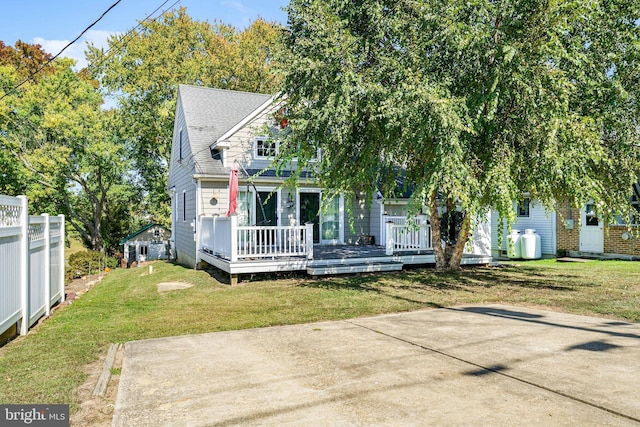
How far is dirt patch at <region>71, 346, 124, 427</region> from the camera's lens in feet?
11.4

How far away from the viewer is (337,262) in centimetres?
1230

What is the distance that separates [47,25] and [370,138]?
9852mm

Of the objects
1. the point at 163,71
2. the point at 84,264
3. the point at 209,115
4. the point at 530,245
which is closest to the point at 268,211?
the point at 209,115

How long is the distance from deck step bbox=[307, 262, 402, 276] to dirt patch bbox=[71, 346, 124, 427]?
292 inches

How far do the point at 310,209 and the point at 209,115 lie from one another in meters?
5.72

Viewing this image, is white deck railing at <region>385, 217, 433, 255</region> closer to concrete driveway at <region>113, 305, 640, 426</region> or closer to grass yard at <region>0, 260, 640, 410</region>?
grass yard at <region>0, 260, 640, 410</region>

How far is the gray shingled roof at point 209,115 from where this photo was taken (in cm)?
1551

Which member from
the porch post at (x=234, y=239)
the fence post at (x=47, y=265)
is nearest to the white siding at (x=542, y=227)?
the porch post at (x=234, y=239)

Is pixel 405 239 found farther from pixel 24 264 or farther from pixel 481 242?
pixel 24 264

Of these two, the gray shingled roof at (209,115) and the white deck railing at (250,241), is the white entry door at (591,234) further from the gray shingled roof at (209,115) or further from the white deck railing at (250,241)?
the gray shingled roof at (209,115)

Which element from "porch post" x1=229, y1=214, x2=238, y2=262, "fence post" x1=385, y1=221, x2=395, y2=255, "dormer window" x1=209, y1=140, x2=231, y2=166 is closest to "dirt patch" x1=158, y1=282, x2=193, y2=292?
"porch post" x1=229, y1=214, x2=238, y2=262

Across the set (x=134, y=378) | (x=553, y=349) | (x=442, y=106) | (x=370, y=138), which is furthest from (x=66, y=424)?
(x=370, y=138)

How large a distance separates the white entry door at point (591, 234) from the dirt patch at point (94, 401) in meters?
18.1

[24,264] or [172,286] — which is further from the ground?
[24,264]
